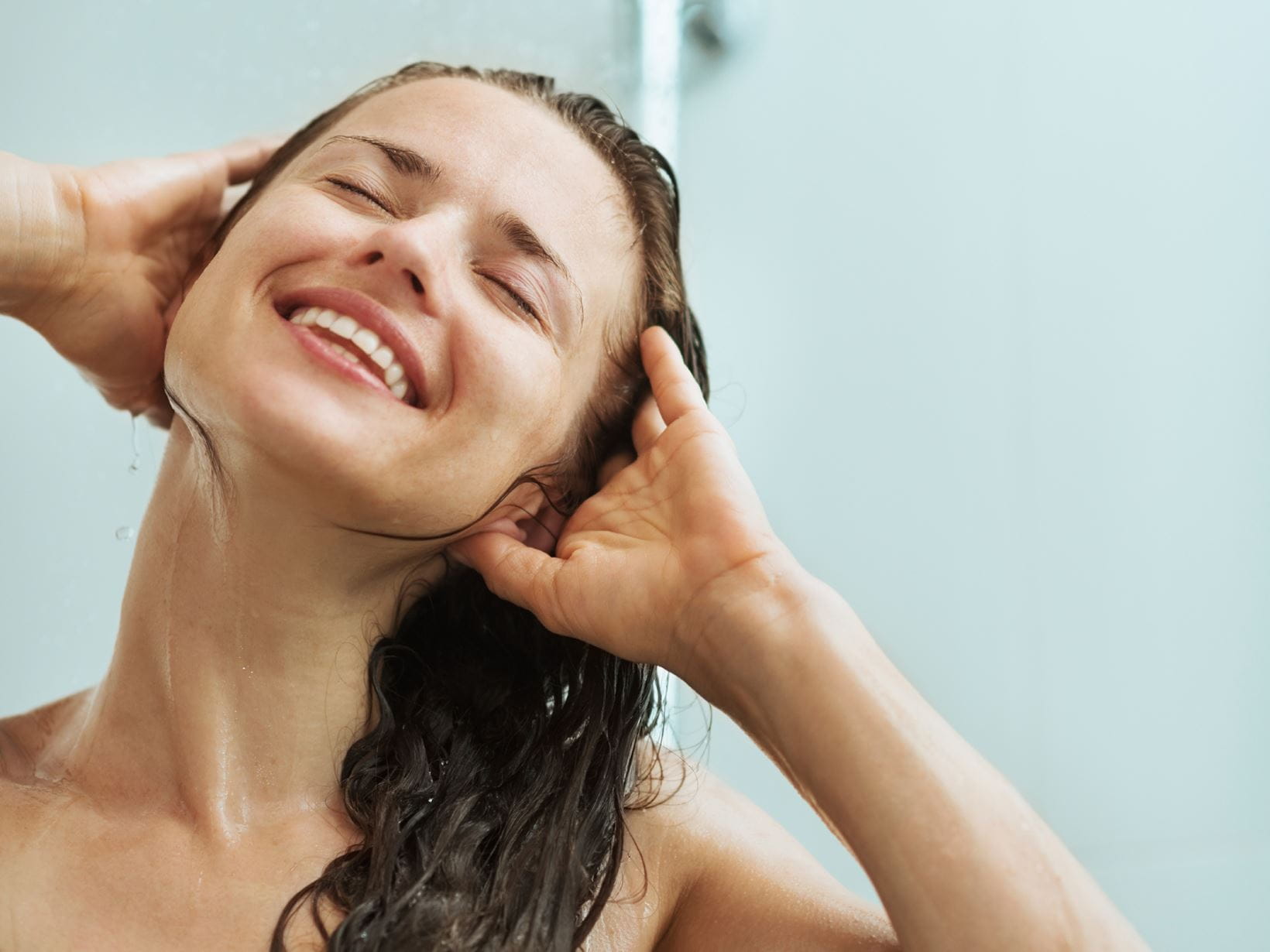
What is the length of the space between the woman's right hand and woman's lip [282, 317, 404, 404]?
35 cm

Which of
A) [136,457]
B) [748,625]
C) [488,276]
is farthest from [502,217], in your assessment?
[136,457]

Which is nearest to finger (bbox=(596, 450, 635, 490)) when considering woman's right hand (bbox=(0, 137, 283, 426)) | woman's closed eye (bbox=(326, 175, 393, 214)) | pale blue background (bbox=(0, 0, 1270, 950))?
woman's closed eye (bbox=(326, 175, 393, 214))

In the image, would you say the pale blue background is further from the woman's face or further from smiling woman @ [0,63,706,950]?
the woman's face

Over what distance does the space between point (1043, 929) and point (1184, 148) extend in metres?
1.12

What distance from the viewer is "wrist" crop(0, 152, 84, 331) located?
3.76ft

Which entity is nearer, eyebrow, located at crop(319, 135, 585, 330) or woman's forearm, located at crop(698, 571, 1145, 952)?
woman's forearm, located at crop(698, 571, 1145, 952)

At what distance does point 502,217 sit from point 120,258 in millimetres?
431

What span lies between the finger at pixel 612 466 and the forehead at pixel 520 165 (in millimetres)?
154

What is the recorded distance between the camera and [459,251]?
1043mm

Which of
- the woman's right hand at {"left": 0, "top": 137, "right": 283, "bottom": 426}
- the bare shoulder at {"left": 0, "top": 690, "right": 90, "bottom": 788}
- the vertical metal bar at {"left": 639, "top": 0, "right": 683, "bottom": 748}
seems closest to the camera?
the bare shoulder at {"left": 0, "top": 690, "right": 90, "bottom": 788}

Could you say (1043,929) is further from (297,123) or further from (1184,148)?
(297,123)

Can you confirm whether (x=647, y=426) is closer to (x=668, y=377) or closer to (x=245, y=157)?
(x=668, y=377)

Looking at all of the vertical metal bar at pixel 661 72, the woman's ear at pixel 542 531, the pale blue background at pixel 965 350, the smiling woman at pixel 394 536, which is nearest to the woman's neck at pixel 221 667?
the smiling woman at pixel 394 536

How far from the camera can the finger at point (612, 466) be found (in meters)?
1.25
